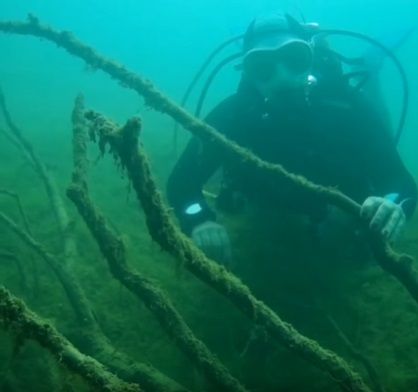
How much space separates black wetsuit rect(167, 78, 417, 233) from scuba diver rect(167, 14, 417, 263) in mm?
10

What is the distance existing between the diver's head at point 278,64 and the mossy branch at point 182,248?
2947mm

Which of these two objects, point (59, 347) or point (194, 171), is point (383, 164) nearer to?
point (194, 171)

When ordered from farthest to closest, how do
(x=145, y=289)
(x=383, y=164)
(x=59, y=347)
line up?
(x=383, y=164), (x=145, y=289), (x=59, y=347)

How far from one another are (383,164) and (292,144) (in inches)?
38.3

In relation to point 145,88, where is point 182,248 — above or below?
below

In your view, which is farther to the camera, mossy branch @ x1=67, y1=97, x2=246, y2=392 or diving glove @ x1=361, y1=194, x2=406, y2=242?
diving glove @ x1=361, y1=194, x2=406, y2=242

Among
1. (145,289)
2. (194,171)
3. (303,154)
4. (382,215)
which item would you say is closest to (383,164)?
(303,154)

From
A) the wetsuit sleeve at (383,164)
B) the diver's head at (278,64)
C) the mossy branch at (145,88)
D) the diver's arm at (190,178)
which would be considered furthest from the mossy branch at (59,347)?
the diver's head at (278,64)

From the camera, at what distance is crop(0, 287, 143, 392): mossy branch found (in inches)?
65.7

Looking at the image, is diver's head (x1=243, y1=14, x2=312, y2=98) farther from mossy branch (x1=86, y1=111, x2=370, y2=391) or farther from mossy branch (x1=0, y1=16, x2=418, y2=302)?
mossy branch (x1=86, y1=111, x2=370, y2=391)

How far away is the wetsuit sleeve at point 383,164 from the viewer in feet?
14.7

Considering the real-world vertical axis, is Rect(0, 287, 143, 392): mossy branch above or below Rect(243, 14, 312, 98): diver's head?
below

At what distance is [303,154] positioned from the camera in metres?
4.58

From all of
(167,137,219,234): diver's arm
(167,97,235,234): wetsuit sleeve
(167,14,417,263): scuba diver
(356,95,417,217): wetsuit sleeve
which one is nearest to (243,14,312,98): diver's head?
(167,14,417,263): scuba diver
